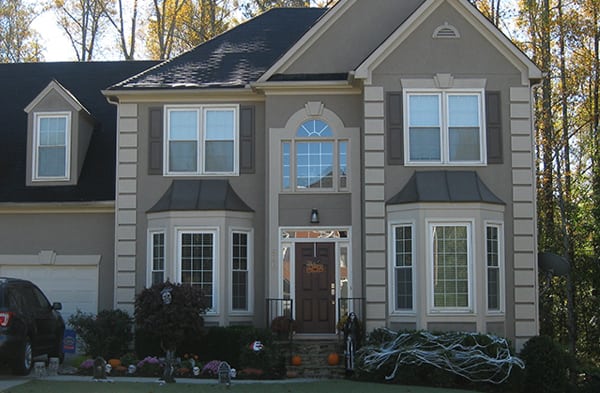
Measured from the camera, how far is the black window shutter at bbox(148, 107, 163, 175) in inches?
768

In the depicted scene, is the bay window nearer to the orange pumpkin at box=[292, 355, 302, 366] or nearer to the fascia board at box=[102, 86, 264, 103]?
the orange pumpkin at box=[292, 355, 302, 366]

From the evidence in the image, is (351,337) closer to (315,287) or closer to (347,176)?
(315,287)

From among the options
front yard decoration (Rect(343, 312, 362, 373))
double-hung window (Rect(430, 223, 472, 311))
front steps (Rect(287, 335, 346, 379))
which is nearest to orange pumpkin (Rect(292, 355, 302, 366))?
front steps (Rect(287, 335, 346, 379))

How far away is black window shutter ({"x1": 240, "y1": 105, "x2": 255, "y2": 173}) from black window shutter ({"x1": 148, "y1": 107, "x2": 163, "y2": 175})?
188 cm

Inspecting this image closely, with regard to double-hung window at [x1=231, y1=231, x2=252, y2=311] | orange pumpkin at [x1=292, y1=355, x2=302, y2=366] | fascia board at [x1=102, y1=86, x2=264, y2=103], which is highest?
fascia board at [x1=102, y1=86, x2=264, y2=103]

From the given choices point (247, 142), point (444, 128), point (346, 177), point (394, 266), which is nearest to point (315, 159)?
point (346, 177)

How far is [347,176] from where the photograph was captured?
19.1 m

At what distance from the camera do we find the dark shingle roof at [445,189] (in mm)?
17547

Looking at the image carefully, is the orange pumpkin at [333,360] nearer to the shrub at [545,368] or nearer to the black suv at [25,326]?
the shrub at [545,368]

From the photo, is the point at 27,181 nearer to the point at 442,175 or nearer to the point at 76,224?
the point at 76,224

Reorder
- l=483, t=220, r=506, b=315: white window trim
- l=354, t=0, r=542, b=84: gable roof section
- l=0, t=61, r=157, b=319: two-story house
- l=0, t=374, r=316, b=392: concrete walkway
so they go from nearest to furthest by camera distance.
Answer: l=0, t=374, r=316, b=392: concrete walkway, l=483, t=220, r=506, b=315: white window trim, l=354, t=0, r=542, b=84: gable roof section, l=0, t=61, r=157, b=319: two-story house

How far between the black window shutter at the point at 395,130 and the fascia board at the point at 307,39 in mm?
2351

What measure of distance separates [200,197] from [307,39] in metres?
4.33

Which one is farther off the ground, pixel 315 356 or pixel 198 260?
pixel 198 260
